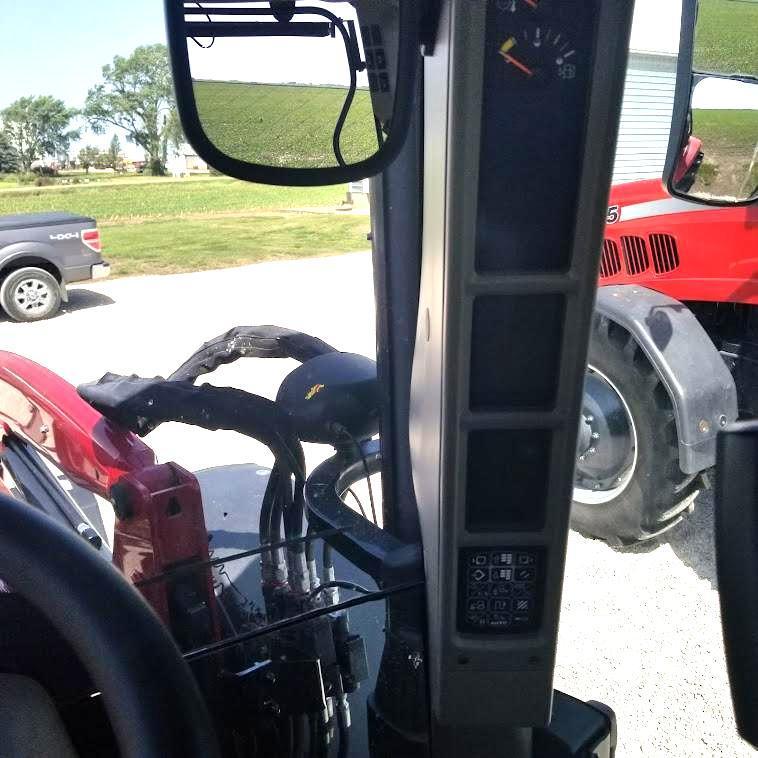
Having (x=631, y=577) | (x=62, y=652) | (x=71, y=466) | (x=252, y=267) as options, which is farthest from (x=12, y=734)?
(x=252, y=267)

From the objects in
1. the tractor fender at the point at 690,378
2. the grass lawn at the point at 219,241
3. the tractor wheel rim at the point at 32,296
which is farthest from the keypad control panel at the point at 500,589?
the grass lawn at the point at 219,241

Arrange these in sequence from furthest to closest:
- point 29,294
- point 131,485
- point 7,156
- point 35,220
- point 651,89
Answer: point 29,294 < point 35,220 < point 7,156 < point 651,89 < point 131,485

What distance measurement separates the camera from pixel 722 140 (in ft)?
6.57

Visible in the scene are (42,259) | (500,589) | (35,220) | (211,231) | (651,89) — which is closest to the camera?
(500,589)

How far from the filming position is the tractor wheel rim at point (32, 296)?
5513 millimetres

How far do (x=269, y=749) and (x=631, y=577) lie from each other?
6.72 ft

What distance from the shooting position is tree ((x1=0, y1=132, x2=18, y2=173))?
7.09 feet

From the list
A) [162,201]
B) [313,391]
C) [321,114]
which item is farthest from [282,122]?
[162,201]

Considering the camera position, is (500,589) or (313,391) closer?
(500,589)

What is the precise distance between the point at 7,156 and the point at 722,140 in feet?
5.94

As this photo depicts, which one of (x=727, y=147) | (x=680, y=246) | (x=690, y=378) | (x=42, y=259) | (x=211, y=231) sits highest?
(x=727, y=147)

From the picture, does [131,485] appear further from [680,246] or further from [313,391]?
[680,246]

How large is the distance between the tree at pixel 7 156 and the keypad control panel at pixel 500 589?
178cm

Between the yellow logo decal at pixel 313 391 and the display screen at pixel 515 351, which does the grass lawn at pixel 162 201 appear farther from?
the display screen at pixel 515 351
